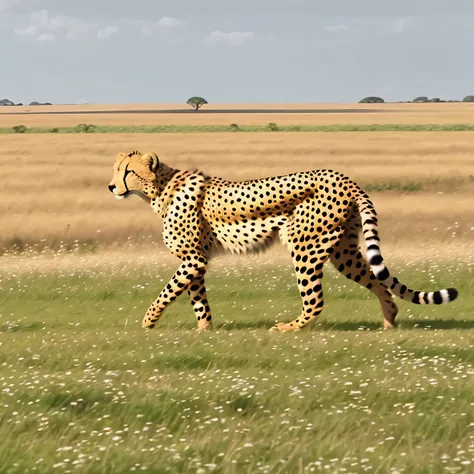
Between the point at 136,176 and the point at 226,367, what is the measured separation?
10.1 feet

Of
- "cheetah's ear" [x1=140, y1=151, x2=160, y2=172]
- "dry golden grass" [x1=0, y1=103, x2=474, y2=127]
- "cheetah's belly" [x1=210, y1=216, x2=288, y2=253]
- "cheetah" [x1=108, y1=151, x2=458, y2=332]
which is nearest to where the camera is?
"cheetah" [x1=108, y1=151, x2=458, y2=332]

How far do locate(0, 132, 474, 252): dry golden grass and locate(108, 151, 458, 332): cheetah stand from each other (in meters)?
7.20

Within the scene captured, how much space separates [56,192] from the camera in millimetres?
28938

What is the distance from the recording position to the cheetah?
1088 cm

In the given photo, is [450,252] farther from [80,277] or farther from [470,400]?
[470,400]

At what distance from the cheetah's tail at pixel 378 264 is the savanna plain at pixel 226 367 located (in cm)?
36

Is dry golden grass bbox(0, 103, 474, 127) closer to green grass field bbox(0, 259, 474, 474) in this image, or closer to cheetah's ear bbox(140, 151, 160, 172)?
green grass field bbox(0, 259, 474, 474)

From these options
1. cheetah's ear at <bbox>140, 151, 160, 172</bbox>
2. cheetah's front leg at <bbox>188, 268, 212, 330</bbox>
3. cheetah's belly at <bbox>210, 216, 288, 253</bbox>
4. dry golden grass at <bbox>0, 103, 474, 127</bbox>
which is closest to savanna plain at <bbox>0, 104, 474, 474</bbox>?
cheetah's front leg at <bbox>188, 268, 212, 330</bbox>

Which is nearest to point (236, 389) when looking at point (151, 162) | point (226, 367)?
point (226, 367)

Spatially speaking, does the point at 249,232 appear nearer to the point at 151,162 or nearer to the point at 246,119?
the point at 151,162

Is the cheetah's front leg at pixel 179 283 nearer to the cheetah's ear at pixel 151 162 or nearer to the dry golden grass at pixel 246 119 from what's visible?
the cheetah's ear at pixel 151 162

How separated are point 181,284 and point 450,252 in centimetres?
728

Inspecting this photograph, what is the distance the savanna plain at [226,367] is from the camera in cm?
651

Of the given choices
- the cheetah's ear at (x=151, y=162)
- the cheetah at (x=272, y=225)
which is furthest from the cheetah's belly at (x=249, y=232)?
the cheetah's ear at (x=151, y=162)
